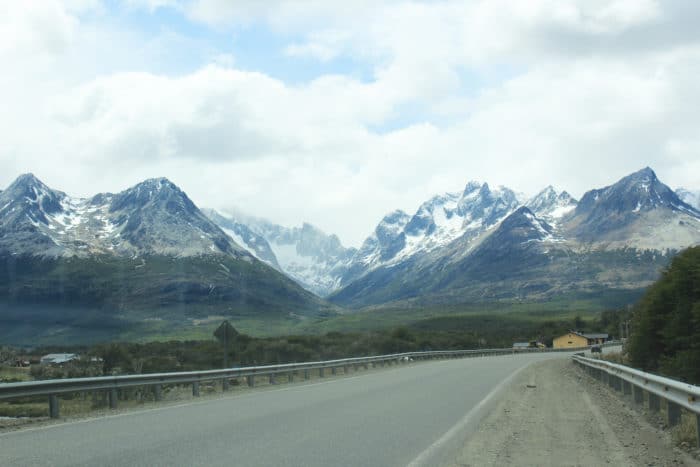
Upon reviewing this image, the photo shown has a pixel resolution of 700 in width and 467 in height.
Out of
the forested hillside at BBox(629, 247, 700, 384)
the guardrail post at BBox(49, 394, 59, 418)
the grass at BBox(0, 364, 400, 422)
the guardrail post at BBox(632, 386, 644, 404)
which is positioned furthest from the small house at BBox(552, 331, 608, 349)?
the guardrail post at BBox(49, 394, 59, 418)

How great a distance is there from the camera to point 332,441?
12.3 meters

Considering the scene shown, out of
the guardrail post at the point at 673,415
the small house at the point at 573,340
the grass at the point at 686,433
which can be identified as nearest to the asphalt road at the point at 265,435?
the grass at the point at 686,433

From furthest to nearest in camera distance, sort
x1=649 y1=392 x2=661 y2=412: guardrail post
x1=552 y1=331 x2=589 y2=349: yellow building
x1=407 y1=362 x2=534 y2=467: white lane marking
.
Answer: x1=552 y1=331 x2=589 y2=349: yellow building
x1=649 y1=392 x2=661 y2=412: guardrail post
x1=407 y1=362 x2=534 y2=467: white lane marking

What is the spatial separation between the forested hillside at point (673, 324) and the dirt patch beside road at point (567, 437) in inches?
98.1

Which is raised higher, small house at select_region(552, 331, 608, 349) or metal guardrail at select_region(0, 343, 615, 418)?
metal guardrail at select_region(0, 343, 615, 418)

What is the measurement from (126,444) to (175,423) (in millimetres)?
2854

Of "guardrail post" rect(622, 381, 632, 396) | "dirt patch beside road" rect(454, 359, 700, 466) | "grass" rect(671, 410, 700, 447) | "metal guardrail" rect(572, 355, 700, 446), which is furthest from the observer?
"guardrail post" rect(622, 381, 632, 396)

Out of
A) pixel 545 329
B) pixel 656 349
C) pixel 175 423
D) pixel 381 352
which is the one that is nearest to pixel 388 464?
pixel 175 423

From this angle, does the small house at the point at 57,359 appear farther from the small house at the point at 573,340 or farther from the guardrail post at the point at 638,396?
the small house at the point at 573,340

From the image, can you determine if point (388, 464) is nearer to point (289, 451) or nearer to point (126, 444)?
point (289, 451)

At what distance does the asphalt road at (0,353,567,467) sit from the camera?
35.0 feet

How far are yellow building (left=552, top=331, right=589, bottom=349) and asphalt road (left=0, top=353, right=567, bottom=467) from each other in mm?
132585

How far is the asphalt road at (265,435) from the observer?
35.0 ft

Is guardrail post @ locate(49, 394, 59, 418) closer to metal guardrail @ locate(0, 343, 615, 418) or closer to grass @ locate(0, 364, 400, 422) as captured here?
metal guardrail @ locate(0, 343, 615, 418)
